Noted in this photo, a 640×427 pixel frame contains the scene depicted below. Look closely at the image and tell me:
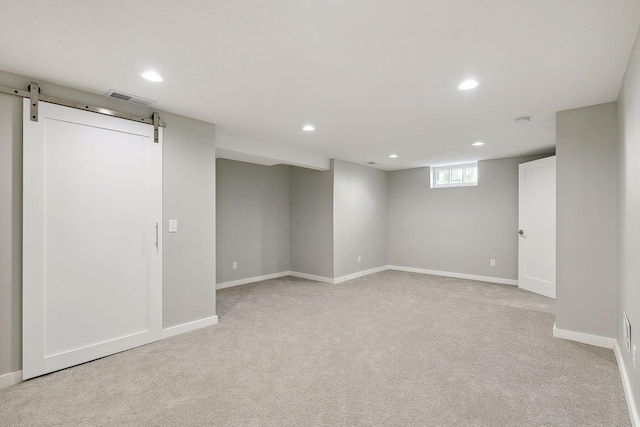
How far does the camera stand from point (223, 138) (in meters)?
4.07

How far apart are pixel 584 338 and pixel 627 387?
3.24 ft

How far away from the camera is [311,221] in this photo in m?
6.05

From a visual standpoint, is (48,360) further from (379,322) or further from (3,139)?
(379,322)

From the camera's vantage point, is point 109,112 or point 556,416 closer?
point 556,416

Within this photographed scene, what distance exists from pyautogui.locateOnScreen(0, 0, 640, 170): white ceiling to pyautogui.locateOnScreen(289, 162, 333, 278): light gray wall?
8.39ft

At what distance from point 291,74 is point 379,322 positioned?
2.85 meters

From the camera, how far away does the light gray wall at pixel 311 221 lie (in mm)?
5742

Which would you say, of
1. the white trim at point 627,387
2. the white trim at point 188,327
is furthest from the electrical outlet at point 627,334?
the white trim at point 188,327

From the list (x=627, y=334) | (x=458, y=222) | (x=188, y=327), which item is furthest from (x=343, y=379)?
(x=458, y=222)

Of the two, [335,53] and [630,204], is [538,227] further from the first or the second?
[335,53]

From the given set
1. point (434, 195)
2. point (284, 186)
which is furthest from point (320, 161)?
point (434, 195)

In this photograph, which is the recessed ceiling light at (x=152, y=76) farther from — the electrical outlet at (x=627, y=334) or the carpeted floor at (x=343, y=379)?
the electrical outlet at (x=627, y=334)

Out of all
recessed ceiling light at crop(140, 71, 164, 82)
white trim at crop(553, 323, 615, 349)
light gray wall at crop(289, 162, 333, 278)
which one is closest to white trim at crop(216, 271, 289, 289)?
light gray wall at crop(289, 162, 333, 278)

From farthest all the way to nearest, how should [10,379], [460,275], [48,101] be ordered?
1. [460,275]
2. [48,101]
3. [10,379]
